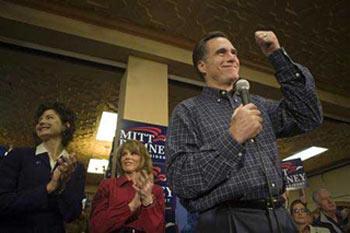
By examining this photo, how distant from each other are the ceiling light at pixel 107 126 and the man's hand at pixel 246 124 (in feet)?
12.5

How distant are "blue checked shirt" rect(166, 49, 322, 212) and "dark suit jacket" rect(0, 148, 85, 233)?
772 millimetres

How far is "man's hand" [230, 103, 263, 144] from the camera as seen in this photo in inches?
39.4

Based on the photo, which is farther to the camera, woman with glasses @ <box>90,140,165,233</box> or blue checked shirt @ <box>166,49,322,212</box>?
woman with glasses @ <box>90,140,165,233</box>

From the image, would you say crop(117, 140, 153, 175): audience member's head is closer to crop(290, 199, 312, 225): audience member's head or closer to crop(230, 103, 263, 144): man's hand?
crop(230, 103, 263, 144): man's hand

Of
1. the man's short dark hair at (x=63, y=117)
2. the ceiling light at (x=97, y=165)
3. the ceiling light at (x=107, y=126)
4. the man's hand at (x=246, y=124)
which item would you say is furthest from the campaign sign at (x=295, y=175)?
the ceiling light at (x=97, y=165)

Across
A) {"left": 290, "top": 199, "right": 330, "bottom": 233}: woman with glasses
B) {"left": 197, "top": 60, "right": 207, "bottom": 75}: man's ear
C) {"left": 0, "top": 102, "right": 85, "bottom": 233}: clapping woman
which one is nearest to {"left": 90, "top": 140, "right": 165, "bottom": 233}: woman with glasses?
{"left": 0, "top": 102, "right": 85, "bottom": 233}: clapping woman

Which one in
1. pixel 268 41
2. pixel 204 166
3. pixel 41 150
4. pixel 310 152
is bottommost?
pixel 204 166

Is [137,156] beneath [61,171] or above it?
above

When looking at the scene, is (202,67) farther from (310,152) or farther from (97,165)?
(97,165)

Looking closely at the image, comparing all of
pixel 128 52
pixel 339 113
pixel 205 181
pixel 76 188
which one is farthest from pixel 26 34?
pixel 339 113

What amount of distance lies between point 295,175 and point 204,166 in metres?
3.62

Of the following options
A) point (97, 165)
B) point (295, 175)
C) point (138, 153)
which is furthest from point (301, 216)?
point (97, 165)

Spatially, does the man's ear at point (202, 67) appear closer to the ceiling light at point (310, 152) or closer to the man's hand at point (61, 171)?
the man's hand at point (61, 171)

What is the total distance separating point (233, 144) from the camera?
3.35ft
